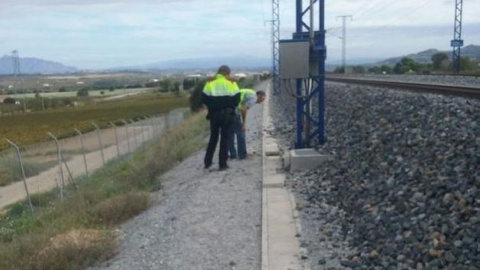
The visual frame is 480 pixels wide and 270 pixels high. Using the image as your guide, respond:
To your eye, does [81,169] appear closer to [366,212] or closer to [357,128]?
[357,128]

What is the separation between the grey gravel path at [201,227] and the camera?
7591mm

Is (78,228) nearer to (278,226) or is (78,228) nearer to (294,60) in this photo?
(278,226)

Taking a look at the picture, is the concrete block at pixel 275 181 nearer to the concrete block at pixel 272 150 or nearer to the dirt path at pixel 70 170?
the concrete block at pixel 272 150

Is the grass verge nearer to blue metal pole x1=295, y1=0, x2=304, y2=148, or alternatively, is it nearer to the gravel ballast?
the gravel ballast

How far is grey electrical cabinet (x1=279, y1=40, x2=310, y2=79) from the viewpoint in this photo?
1315cm

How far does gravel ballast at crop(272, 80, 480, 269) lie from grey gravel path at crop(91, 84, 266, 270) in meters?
0.84

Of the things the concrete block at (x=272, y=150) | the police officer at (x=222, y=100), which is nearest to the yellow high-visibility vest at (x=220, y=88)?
the police officer at (x=222, y=100)

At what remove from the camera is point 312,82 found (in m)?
14.4

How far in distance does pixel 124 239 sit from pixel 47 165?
18.6 m

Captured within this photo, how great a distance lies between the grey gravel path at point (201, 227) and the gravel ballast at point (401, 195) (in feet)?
2.76

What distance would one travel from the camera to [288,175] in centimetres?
1239

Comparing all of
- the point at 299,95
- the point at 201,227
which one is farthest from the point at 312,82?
the point at 201,227

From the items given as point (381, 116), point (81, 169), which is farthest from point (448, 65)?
point (381, 116)

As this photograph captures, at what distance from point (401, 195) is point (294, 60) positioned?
597cm
